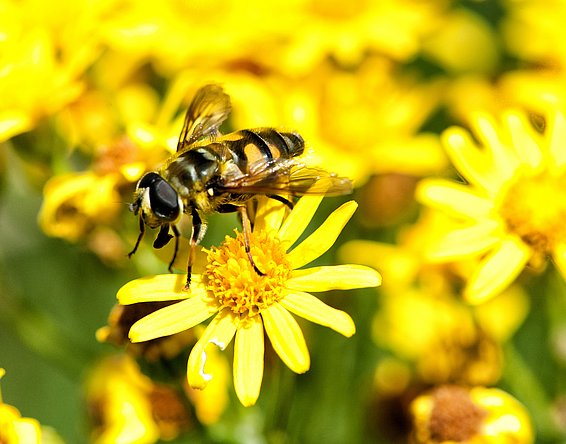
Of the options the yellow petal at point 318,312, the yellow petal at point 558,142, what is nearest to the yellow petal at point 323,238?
the yellow petal at point 318,312

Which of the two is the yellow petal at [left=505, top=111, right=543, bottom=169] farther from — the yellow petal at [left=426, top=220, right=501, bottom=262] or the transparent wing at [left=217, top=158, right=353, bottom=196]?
the transparent wing at [left=217, top=158, right=353, bottom=196]

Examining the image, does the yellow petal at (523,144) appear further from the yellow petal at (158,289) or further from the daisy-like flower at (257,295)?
the yellow petal at (158,289)

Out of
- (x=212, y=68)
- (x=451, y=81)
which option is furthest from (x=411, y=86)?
(x=212, y=68)

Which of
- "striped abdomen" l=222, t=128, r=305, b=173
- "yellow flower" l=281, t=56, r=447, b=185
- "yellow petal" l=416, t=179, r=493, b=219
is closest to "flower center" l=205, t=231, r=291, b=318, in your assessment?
"striped abdomen" l=222, t=128, r=305, b=173

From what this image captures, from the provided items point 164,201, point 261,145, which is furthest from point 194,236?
point 261,145

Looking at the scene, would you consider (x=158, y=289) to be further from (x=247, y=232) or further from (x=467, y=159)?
(x=467, y=159)

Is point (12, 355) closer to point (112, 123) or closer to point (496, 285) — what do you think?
point (112, 123)
